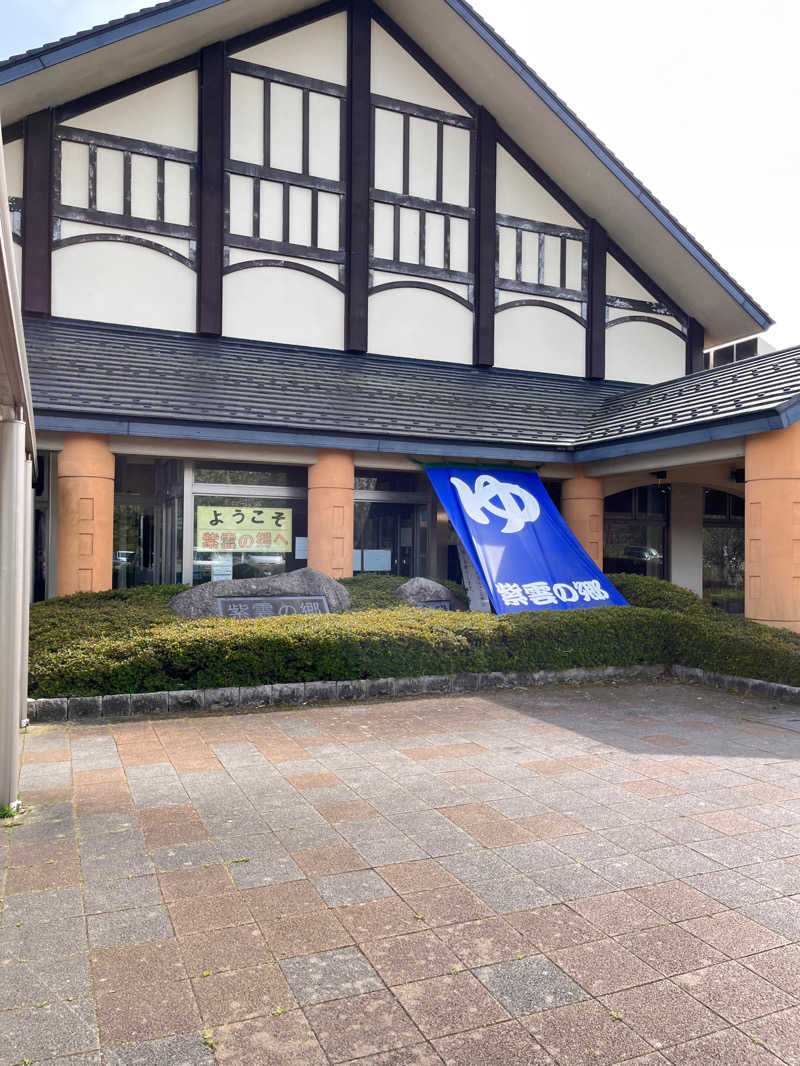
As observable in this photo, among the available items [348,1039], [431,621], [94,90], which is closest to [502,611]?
[431,621]

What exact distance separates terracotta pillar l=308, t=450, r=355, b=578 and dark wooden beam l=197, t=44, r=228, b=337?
149 inches

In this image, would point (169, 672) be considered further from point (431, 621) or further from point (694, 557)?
point (694, 557)

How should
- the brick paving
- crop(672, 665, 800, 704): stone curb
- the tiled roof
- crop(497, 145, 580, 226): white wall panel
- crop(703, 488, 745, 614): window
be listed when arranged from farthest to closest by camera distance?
crop(703, 488, 745, 614): window
crop(497, 145, 580, 226): white wall panel
the tiled roof
crop(672, 665, 800, 704): stone curb
the brick paving

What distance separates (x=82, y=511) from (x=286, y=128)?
8787 millimetres

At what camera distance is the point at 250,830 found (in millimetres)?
5285

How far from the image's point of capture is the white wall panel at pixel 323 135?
16.2m

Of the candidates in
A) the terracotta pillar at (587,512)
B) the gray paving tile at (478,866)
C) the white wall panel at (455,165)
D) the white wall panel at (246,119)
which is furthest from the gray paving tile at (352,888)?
the white wall panel at (455,165)

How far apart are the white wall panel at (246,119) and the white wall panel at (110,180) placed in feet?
6.96

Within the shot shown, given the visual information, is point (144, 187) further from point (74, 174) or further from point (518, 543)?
point (518, 543)

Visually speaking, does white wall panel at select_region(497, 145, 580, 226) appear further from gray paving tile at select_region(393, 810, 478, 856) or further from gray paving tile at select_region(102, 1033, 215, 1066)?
gray paving tile at select_region(102, 1033, 215, 1066)

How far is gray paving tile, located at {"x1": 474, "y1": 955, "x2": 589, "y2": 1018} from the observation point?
3361 mm

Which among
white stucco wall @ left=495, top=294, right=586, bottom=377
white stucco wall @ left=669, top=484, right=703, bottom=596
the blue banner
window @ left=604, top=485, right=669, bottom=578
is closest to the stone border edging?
the blue banner

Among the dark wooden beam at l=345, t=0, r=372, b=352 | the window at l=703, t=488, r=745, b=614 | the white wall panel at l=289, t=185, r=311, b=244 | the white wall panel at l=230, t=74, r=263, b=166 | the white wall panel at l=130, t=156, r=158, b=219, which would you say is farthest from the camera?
the window at l=703, t=488, r=745, b=614

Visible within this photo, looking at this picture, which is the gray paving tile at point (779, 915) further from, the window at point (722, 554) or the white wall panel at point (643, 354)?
the white wall panel at point (643, 354)
